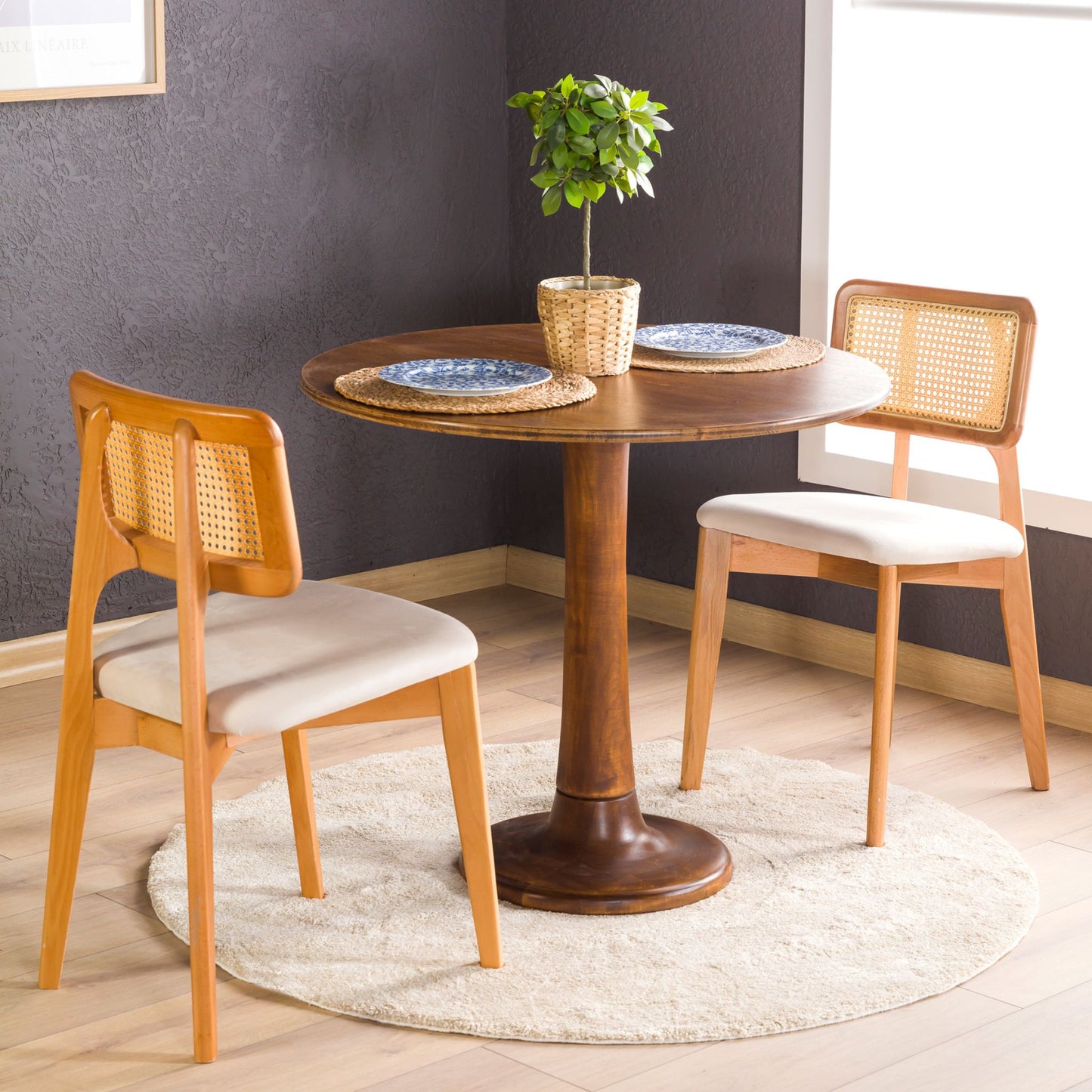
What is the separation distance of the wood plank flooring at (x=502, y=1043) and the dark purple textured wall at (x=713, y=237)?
0.25 meters

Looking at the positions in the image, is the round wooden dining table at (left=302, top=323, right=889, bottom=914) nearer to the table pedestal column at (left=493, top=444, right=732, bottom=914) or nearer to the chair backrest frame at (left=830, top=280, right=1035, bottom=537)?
the table pedestal column at (left=493, top=444, right=732, bottom=914)

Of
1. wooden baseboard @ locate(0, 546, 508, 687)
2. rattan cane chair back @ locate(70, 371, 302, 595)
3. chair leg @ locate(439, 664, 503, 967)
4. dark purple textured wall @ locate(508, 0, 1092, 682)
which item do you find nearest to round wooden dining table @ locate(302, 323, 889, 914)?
chair leg @ locate(439, 664, 503, 967)

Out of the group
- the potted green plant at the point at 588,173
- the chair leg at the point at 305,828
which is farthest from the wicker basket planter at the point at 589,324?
the chair leg at the point at 305,828

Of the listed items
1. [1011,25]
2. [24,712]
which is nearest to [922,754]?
[1011,25]

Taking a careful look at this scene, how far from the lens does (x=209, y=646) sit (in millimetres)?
2109

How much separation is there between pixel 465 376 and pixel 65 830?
812 millimetres

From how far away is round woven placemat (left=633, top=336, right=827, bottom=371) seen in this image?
246 centimetres

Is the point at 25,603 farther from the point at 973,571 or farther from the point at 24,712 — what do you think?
the point at 973,571

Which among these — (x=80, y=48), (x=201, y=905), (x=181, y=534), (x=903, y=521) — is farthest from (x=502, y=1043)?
(x=80, y=48)

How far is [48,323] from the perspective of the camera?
3400 millimetres

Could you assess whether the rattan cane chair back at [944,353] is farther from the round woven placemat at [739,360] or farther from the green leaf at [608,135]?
the green leaf at [608,135]

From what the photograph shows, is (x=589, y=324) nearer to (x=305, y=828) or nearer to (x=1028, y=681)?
(x=305, y=828)

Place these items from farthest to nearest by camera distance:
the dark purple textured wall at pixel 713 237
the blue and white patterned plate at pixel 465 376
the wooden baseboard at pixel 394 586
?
the wooden baseboard at pixel 394 586 < the dark purple textured wall at pixel 713 237 < the blue and white patterned plate at pixel 465 376

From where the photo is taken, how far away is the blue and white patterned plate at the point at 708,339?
2527mm
